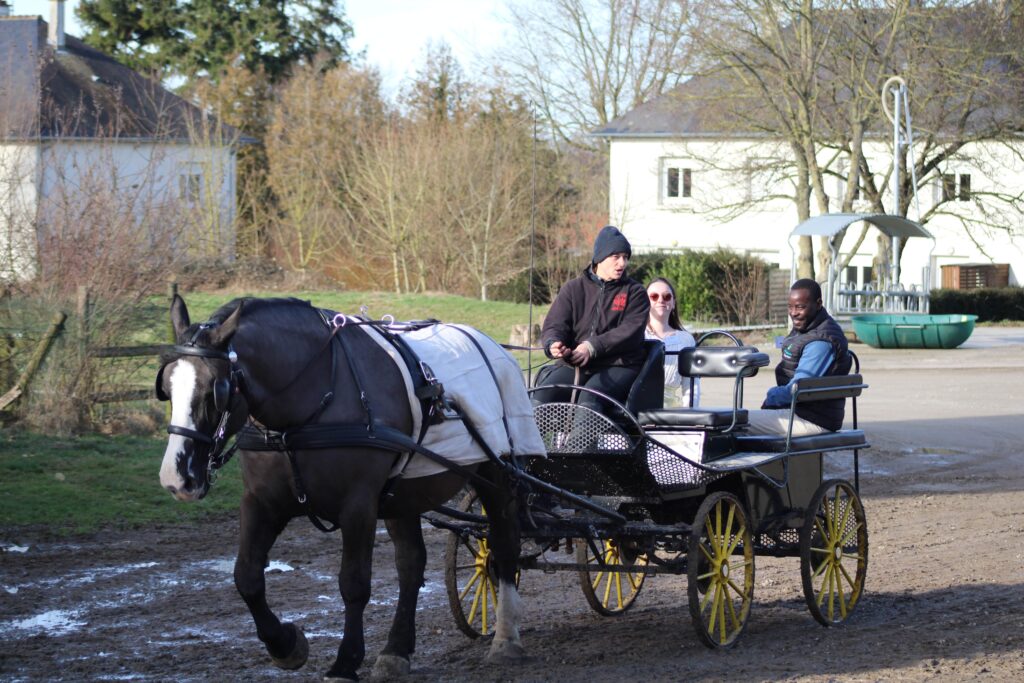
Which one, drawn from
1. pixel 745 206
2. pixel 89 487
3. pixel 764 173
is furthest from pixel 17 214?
pixel 764 173

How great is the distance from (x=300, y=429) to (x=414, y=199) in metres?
27.7

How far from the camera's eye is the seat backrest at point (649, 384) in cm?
716

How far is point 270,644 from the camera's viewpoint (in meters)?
5.44

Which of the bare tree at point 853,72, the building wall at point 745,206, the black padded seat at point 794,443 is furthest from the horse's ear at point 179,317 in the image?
the building wall at point 745,206

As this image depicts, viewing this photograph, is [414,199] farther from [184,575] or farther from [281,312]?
[281,312]

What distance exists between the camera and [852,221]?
989 inches

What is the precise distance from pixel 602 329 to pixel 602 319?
5 centimetres

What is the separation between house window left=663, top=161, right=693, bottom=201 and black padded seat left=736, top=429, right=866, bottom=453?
34.0m

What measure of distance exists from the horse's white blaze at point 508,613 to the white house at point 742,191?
26744mm

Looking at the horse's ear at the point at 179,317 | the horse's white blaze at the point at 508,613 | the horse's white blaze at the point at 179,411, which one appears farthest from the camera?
the horse's white blaze at the point at 508,613

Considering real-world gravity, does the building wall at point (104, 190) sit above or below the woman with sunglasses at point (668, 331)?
above

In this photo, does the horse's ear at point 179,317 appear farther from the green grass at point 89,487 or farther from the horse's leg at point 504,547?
the green grass at point 89,487

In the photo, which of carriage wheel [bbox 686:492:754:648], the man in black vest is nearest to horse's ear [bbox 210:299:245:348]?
carriage wheel [bbox 686:492:754:648]

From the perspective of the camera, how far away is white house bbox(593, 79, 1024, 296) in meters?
33.6
